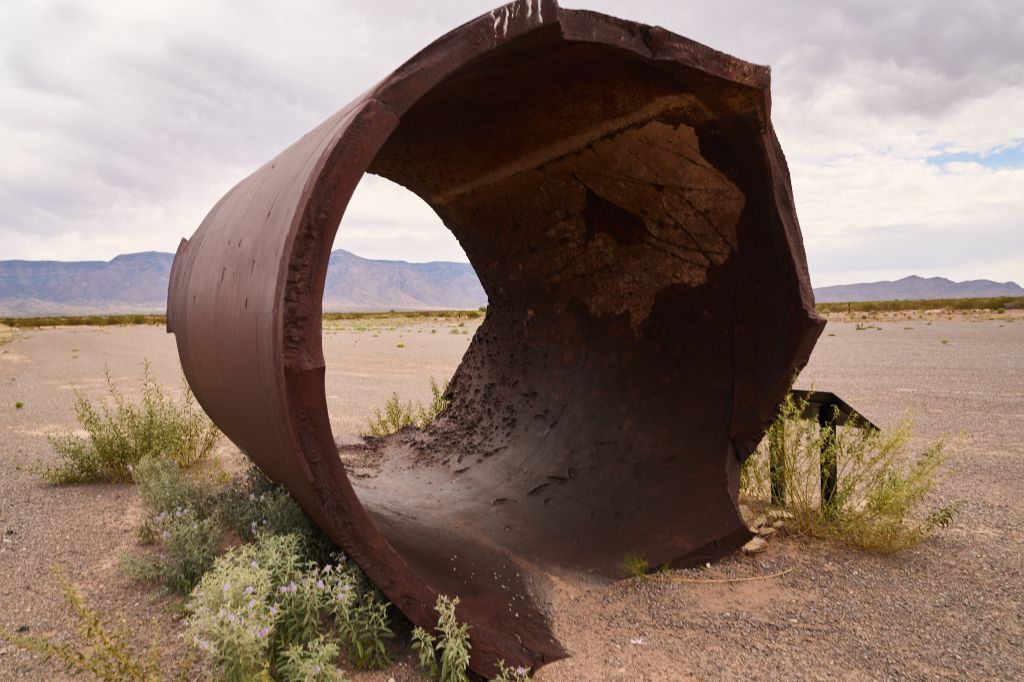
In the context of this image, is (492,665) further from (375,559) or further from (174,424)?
(174,424)

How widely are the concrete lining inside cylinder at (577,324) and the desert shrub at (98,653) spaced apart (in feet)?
3.41

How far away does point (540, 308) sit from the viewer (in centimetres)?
487

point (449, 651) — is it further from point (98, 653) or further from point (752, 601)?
point (752, 601)

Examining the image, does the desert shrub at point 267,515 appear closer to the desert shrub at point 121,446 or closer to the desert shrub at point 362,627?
the desert shrub at point 362,627

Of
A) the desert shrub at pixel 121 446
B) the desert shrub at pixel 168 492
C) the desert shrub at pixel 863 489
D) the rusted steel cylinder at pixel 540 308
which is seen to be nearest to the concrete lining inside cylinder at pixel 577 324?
the rusted steel cylinder at pixel 540 308

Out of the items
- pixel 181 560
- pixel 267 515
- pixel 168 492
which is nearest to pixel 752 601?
pixel 267 515

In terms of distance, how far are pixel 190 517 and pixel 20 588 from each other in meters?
0.75

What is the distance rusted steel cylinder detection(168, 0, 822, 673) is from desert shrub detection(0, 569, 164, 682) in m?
0.69

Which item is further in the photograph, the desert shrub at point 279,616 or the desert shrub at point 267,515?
the desert shrub at point 267,515

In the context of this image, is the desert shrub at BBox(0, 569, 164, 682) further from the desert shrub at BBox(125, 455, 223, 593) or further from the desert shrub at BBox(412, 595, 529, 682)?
the desert shrub at BBox(412, 595, 529, 682)

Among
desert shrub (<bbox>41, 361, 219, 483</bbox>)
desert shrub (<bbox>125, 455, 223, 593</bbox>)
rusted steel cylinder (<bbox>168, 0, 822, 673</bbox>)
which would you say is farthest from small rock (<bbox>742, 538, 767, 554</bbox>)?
desert shrub (<bbox>41, 361, 219, 483</bbox>)

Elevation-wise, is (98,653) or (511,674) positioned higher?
(98,653)

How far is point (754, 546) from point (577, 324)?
67.8 inches

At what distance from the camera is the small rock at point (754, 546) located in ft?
12.3
